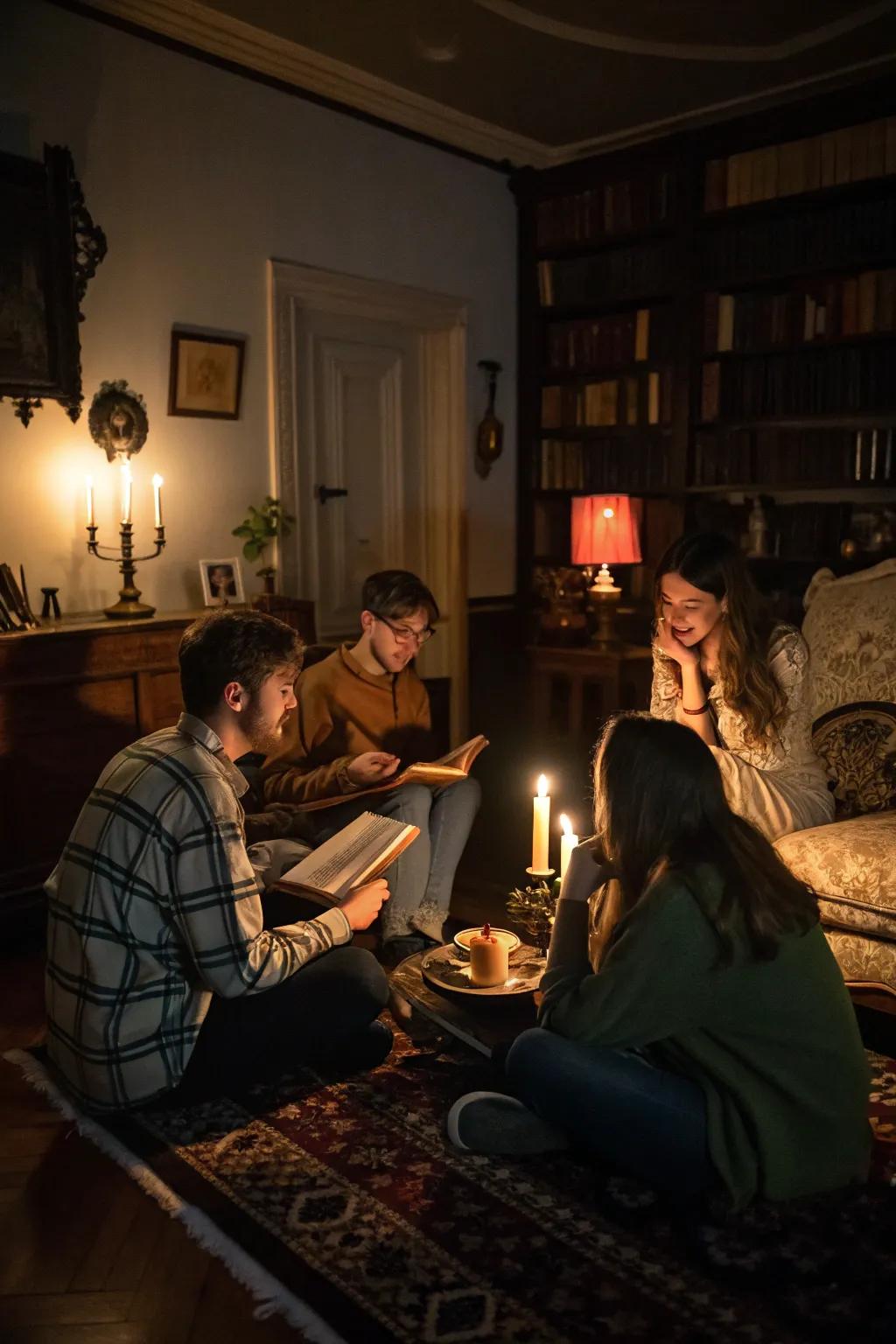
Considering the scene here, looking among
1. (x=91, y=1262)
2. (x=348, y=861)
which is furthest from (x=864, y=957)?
(x=91, y=1262)

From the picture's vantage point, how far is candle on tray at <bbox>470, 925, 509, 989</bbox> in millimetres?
2047

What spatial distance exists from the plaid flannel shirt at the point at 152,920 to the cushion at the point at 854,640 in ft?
5.65

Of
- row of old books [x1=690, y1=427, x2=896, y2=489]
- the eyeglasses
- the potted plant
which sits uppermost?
row of old books [x1=690, y1=427, x2=896, y2=489]

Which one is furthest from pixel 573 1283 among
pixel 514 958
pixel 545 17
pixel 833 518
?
pixel 545 17

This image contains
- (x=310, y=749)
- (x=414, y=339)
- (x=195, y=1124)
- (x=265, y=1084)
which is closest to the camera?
(x=195, y=1124)

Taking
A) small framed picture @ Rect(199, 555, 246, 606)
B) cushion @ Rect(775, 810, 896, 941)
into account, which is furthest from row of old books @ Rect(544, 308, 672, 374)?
cushion @ Rect(775, 810, 896, 941)

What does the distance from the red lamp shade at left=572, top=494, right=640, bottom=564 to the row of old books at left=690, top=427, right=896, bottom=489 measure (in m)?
0.35

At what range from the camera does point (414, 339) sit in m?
4.92

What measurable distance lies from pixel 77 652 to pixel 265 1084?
1.45m

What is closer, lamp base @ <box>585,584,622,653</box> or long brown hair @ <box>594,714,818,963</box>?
long brown hair @ <box>594,714,818,963</box>

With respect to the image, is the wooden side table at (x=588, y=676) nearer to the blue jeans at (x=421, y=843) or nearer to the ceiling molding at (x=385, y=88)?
the blue jeans at (x=421, y=843)

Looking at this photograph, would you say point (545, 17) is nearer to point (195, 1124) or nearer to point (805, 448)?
point (805, 448)

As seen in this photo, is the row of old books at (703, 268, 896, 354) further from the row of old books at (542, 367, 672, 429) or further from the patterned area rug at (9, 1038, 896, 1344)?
the patterned area rug at (9, 1038, 896, 1344)

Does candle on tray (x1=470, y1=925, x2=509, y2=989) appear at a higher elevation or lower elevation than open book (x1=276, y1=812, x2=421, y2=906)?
lower
